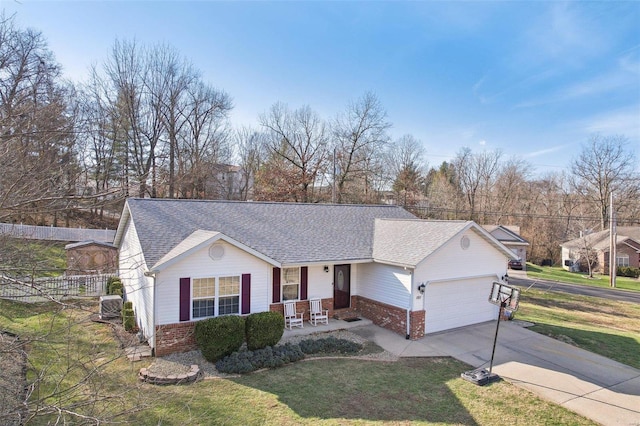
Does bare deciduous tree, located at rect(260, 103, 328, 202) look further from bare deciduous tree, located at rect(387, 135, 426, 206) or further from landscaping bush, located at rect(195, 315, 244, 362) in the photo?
landscaping bush, located at rect(195, 315, 244, 362)

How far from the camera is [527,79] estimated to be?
23016mm

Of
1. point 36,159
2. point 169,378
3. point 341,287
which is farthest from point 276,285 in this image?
point 36,159

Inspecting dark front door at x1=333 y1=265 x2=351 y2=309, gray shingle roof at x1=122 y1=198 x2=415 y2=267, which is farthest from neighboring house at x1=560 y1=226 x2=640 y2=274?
dark front door at x1=333 y1=265 x2=351 y2=309

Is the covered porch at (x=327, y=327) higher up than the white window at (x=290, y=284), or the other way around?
the white window at (x=290, y=284)

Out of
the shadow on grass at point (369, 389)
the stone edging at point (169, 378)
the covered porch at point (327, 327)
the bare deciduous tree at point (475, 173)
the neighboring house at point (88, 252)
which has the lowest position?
the shadow on grass at point (369, 389)

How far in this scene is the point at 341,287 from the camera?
15.3 metres

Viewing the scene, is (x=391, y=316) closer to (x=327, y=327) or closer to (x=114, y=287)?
(x=327, y=327)

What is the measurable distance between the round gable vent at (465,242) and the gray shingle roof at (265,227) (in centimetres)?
365

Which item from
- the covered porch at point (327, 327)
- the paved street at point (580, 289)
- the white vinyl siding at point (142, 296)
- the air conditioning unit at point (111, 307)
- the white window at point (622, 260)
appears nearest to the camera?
the white vinyl siding at point (142, 296)

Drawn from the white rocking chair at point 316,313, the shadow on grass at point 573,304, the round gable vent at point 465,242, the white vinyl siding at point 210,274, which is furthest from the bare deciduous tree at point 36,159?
the shadow on grass at point 573,304

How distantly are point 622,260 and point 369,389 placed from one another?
154 ft

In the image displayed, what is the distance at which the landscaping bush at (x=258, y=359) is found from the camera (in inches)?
391

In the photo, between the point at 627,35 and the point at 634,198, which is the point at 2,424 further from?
the point at 634,198

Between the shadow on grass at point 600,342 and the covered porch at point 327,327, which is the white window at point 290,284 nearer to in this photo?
the covered porch at point 327,327
